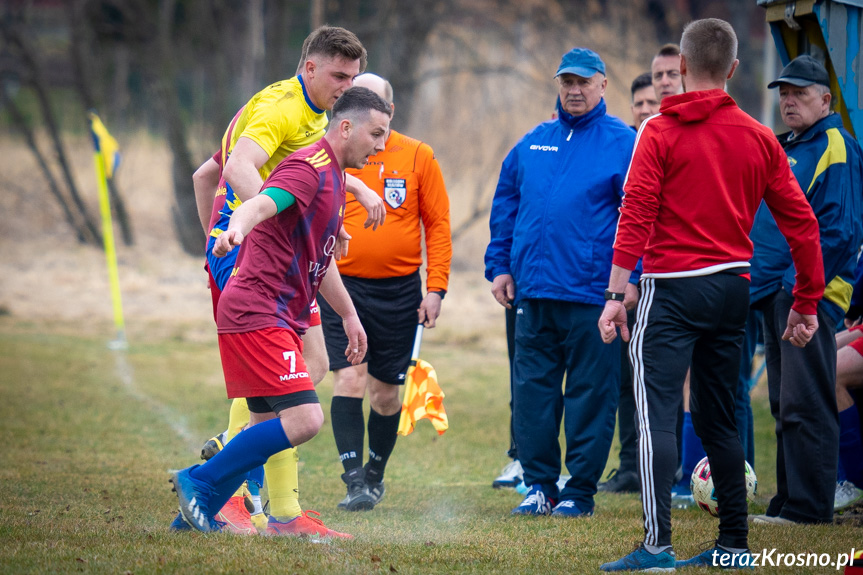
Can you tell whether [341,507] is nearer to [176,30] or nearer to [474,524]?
[474,524]

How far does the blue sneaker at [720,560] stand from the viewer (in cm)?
388

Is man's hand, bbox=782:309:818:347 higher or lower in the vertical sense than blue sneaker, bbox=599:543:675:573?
higher

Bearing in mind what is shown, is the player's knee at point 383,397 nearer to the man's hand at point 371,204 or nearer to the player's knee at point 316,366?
the player's knee at point 316,366

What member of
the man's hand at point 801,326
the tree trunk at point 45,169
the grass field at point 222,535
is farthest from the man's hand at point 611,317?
the tree trunk at point 45,169

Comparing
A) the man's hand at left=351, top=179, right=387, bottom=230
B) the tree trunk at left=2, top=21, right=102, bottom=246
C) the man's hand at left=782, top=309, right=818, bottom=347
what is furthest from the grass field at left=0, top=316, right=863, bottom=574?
the tree trunk at left=2, top=21, right=102, bottom=246

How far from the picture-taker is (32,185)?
24922 millimetres

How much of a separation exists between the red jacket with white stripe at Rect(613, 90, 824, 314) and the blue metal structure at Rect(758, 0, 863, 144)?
6.90 feet

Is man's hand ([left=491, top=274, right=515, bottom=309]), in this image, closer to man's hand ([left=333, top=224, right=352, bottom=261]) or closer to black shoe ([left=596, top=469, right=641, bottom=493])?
man's hand ([left=333, top=224, right=352, bottom=261])

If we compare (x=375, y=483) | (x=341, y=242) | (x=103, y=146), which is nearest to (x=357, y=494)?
(x=375, y=483)

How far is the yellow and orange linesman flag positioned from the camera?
18.4 feet

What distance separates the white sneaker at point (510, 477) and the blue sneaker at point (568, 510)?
3.75 feet

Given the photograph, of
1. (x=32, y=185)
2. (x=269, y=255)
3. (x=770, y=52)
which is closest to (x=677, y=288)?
(x=269, y=255)

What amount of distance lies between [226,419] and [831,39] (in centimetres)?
609

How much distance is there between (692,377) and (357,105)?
1.91m
